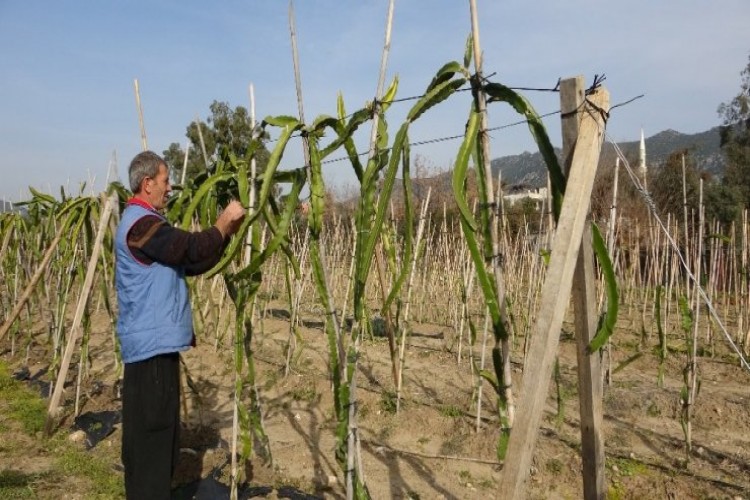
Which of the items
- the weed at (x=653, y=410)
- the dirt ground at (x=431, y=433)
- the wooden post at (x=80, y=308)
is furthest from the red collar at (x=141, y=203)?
the weed at (x=653, y=410)

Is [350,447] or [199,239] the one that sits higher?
[199,239]

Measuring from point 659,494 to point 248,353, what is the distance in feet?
7.31

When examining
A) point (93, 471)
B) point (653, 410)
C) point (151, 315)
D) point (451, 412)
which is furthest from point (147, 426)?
point (653, 410)

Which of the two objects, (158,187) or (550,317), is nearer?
(550,317)

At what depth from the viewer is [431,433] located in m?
3.61

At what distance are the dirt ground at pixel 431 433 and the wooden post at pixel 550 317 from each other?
4.94ft

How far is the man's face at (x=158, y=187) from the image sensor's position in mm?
2312

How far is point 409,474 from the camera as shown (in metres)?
3.05

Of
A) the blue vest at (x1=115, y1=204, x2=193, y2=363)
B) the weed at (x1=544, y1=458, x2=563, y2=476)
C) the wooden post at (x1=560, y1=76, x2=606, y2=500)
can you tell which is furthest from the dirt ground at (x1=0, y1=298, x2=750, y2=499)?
the wooden post at (x1=560, y1=76, x2=606, y2=500)

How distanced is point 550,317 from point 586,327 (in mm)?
256

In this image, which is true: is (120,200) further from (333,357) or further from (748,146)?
(748,146)

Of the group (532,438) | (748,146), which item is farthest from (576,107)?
(748,146)

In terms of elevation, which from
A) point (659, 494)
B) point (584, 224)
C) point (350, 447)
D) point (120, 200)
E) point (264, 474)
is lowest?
point (659, 494)

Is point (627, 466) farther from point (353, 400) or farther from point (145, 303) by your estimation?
point (145, 303)
